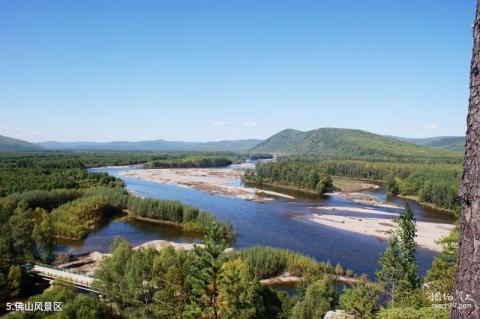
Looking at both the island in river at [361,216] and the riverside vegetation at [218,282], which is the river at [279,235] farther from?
the riverside vegetation at [218,282]

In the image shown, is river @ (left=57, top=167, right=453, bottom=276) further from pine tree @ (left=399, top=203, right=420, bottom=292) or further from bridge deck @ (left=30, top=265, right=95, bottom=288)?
pine tree @ (left=399, top=203, right=420, bottom=292)

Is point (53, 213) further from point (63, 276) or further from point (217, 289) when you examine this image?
point (217, 289)

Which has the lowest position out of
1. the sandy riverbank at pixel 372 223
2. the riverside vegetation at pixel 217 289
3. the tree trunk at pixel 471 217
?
the sandy riverbank at pixel 372 223

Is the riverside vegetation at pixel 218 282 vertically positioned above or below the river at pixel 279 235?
above

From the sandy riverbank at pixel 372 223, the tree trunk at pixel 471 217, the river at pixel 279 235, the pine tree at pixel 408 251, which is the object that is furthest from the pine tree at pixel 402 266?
the sandy riverbank at pixel 372 223

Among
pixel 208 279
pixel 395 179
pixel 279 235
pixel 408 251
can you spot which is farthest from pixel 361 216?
pixel 208 279

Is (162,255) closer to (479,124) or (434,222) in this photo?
(479,124)

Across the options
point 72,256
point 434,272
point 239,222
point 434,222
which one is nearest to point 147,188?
point 239,222
